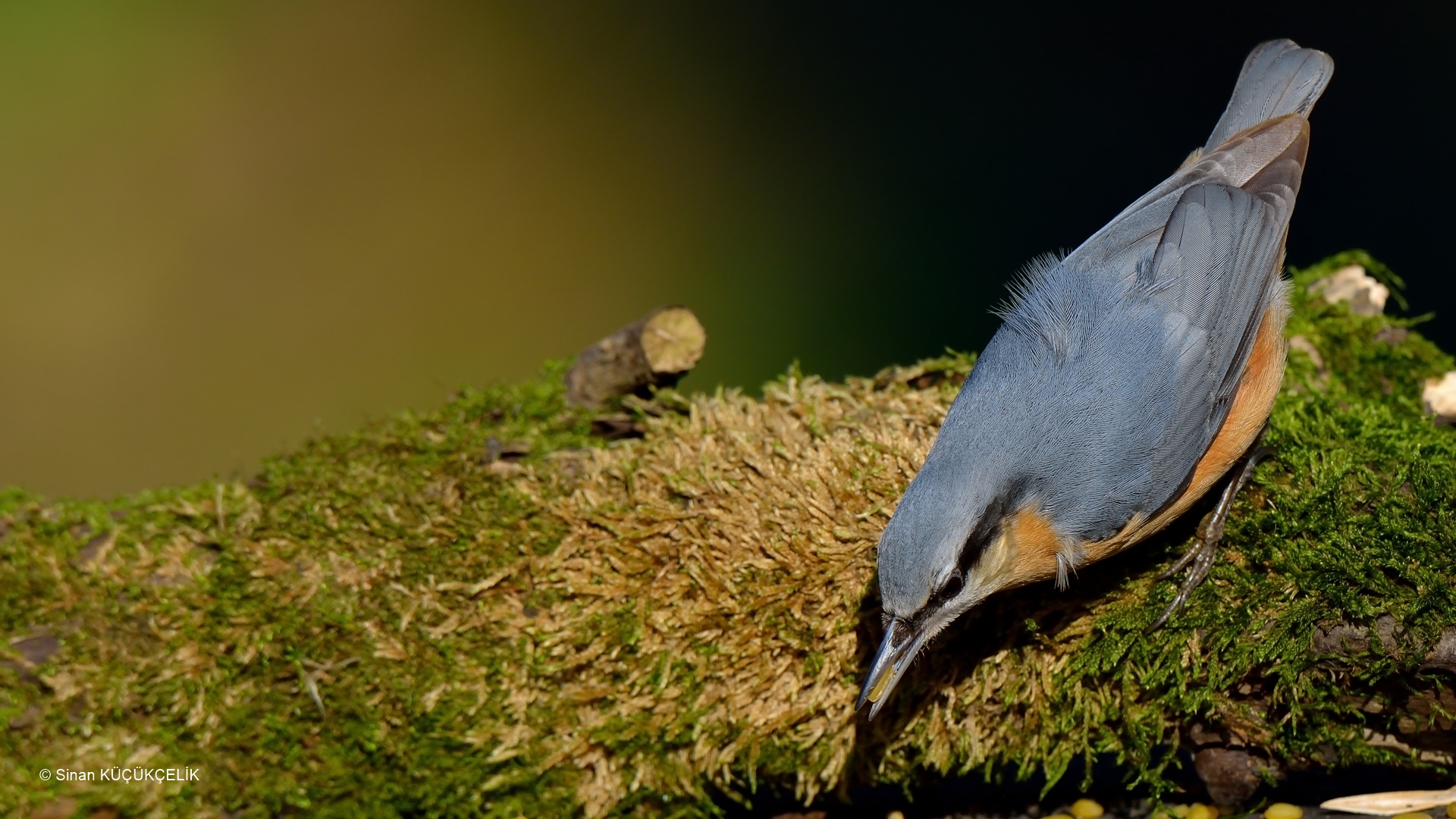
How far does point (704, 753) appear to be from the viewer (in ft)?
6.35

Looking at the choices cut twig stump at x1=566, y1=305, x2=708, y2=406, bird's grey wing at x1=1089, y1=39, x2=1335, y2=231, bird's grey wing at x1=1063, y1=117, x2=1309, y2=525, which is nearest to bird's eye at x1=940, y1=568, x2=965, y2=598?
bird's grey wing at x1=1063, y1=117, x2=1309, y2=525

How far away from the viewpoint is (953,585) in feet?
5.54

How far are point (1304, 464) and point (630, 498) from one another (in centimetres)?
130

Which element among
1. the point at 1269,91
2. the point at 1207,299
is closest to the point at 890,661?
the point at 1207,299

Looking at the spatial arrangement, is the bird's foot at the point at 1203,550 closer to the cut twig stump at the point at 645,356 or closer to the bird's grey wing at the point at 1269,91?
the bird's grey wing at the point at 1269,91

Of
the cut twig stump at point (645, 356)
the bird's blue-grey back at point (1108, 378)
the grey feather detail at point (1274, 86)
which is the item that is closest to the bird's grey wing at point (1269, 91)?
the grey feather detail at point (1274, 86)

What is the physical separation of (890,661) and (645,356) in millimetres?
1029

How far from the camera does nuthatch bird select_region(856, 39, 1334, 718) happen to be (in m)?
1.69

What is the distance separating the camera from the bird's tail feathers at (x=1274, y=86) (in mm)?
2461

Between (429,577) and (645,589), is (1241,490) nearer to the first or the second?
(645,589)

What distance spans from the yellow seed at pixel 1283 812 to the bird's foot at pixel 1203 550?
414 millimetres

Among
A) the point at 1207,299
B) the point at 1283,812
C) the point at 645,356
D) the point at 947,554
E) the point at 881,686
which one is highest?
the point at 645,356

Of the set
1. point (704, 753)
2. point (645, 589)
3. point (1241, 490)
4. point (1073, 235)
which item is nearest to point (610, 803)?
point (704, 753)

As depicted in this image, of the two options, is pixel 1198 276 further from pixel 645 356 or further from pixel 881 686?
pixel 645 356
